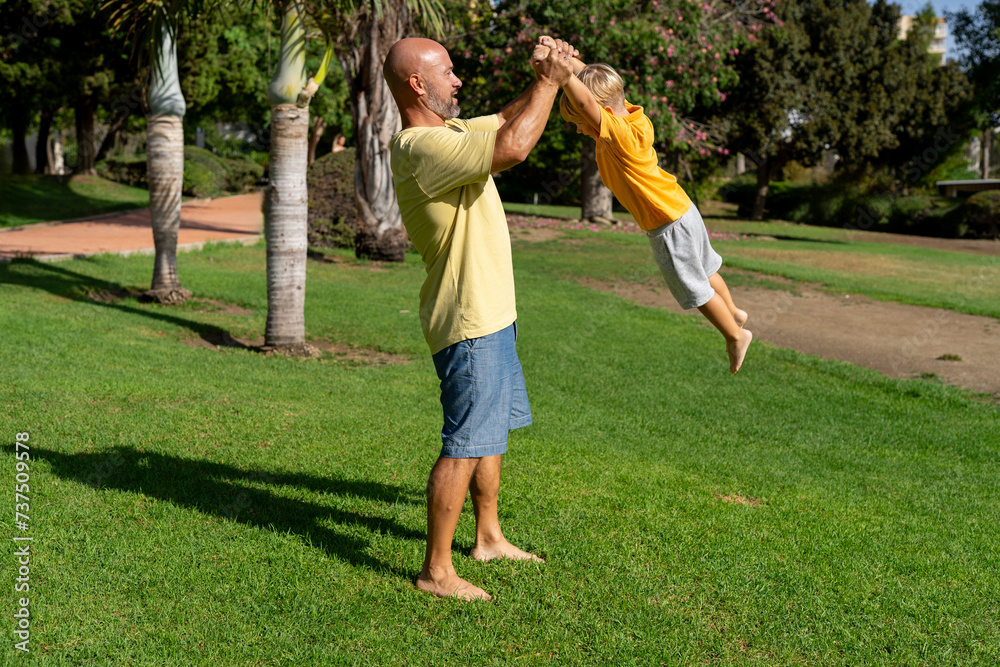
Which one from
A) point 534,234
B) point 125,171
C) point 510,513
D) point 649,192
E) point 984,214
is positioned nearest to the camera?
point 649,192

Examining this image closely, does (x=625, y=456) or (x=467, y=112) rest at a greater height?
(x=467, y=112)

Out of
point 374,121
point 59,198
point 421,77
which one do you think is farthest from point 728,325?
point 59,198

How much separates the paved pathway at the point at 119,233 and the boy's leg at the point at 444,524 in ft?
36.9

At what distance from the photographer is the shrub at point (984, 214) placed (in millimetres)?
28828

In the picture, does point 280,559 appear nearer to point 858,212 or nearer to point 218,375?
point 218,375

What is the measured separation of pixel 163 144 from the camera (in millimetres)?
10039

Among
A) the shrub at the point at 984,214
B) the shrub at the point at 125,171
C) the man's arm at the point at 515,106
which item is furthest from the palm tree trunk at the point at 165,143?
the shrub at the point at 984,214

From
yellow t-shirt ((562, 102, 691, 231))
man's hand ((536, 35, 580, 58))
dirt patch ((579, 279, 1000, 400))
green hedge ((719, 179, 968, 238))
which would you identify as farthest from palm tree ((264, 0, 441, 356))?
green hedge ((719, 179, 968, 238))

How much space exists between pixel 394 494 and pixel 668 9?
1882 centimetres

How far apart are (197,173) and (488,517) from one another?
2643cm

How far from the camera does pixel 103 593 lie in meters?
Answer: 3.31

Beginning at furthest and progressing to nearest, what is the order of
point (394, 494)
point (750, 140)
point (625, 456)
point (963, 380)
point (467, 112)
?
1. point (750, 140)
2. point (467, 112)
3. point (963, 380)
4. point (625, 456)
5. point (394, 494)

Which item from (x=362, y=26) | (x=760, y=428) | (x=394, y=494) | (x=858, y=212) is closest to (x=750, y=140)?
(x=858, y=212)

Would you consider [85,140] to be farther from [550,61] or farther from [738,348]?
[550,61]
